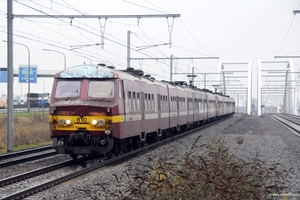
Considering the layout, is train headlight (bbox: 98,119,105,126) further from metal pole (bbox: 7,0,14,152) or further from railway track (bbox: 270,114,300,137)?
railway track (bbox: 270,114,300,137)

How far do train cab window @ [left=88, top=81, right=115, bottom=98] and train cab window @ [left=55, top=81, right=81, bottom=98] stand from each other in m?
0.43

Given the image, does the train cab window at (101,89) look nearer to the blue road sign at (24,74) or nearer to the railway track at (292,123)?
the railway track at (292,123)

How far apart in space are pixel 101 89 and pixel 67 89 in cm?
113

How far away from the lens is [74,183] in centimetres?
1315

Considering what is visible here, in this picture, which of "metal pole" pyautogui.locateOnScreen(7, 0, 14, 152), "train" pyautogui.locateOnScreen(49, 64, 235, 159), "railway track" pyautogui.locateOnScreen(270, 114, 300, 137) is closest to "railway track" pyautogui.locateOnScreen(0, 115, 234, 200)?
"train" pyautogui.locateOnScreen(49, 64, 235, 159)

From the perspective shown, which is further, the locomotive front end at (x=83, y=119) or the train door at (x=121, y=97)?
the train door at (x=121, y=97)

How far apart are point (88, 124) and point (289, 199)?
26.3 ft

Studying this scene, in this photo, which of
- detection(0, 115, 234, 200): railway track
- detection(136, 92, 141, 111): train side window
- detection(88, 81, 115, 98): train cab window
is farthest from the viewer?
detection(136, 92, 141, 111): train side window

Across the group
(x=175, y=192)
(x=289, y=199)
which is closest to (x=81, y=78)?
(x=289, y=199)

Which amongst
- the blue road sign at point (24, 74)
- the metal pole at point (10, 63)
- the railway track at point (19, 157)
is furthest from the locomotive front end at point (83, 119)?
the blue road sign at point (24, 74)

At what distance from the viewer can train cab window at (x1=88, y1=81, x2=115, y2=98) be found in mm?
17453

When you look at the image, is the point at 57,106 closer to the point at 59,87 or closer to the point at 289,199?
the point at 59,87

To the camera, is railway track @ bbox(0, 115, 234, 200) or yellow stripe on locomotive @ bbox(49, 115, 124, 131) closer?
railway track @ bbox(0, 115, 234, 200)

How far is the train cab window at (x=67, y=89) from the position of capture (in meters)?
17.5
